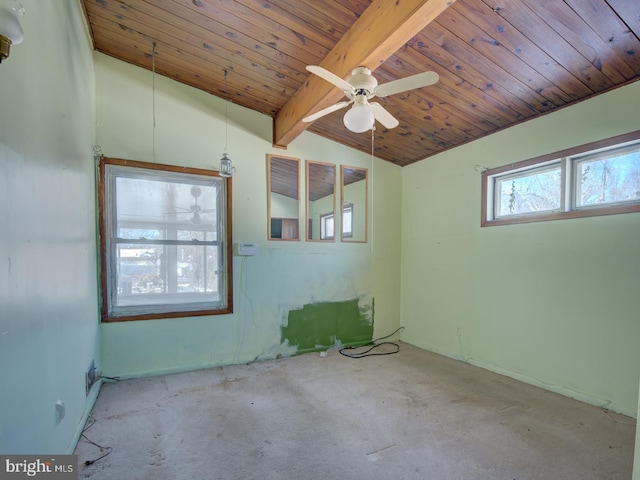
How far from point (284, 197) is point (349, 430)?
2567mm

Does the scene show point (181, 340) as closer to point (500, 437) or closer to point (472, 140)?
point (500, 437)

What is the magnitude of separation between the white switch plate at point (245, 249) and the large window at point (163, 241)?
0.10 m

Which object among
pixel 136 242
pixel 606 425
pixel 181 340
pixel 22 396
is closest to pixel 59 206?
pixel 22 396

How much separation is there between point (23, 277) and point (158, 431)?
1.46m

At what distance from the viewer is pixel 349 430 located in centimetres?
210

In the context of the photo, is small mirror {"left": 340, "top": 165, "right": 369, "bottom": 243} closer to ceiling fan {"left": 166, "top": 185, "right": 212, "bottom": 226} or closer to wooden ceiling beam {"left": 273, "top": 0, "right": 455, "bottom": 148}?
wooden ceiling beam {"left": 273, "top": 0, "right": 455, "bottom": 148}

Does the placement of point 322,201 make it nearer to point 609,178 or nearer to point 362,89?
point 362,89

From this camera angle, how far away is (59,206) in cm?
169

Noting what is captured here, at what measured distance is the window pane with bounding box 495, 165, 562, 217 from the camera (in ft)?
9.13

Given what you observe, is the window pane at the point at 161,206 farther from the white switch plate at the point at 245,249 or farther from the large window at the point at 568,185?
the large window at the point at 568,185

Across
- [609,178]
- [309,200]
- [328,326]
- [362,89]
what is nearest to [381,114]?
[362,89]

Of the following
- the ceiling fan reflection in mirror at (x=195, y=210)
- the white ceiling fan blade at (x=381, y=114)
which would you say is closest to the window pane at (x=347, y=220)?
the ceiling fan reflection in mirror at (x=195, y=210)

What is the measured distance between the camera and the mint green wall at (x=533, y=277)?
2.32m

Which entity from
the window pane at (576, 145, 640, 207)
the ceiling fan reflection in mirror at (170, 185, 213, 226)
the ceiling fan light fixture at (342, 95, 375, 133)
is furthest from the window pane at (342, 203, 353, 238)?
the window pane at (576, 145, 640, 207)
